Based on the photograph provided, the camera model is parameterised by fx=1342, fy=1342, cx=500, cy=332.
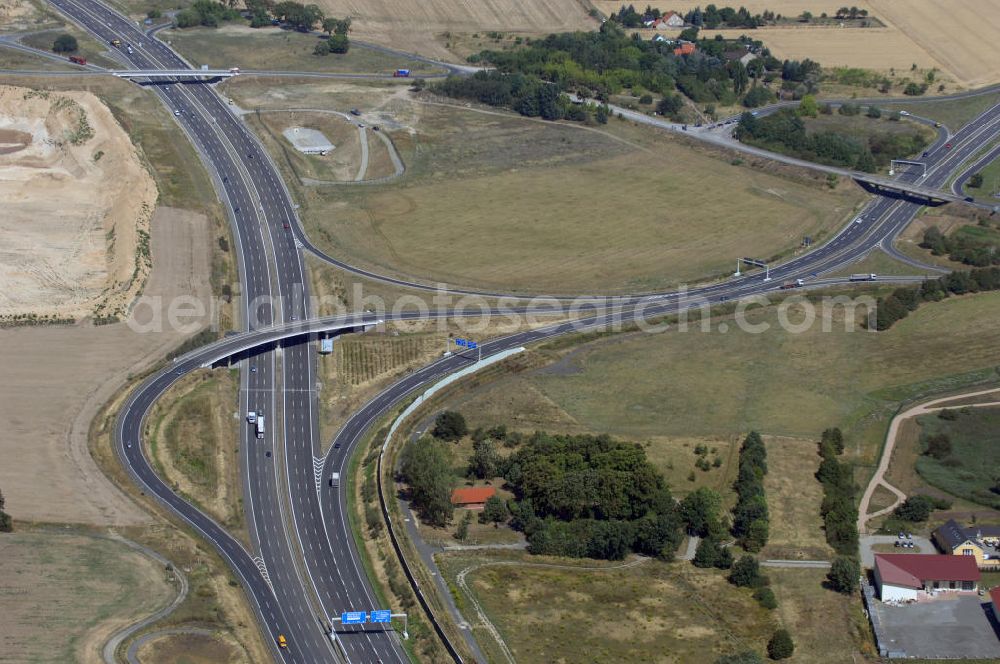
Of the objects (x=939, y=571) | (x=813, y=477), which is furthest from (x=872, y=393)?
(x=939, y=571)

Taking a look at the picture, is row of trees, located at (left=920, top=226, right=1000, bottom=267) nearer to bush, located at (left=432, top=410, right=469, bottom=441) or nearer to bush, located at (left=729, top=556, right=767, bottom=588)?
bush, located at (left=432, top=410, right=469, bottom=441)

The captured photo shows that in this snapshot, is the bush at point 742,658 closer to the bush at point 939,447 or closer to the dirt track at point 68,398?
the bush at point 939,447

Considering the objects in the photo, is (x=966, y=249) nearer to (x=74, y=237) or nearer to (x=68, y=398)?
(x=74, y=237)

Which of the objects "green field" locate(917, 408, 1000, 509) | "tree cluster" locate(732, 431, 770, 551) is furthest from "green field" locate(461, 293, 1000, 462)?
"tree cluster" locate(732, 431, 770, 551)

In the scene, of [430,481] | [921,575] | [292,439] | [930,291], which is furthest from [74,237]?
[921,575]

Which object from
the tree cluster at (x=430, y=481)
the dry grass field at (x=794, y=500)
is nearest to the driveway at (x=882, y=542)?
the dry grass field at (x=794, y=500)

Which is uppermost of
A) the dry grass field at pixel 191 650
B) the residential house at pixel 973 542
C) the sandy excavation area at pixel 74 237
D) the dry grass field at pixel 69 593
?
the sandy excavation area at pixel 74 237
